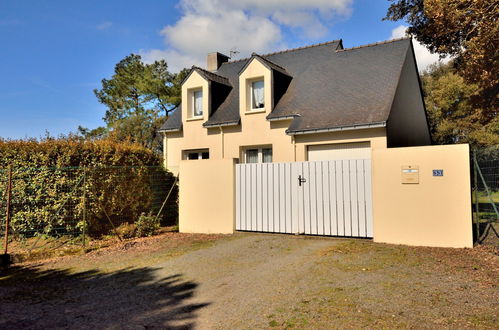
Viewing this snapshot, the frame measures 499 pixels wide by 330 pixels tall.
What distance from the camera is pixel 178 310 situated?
4906 mm

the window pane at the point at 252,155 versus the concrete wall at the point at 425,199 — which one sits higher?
the window pane at the point at 252,155

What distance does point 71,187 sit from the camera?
33.6 ft

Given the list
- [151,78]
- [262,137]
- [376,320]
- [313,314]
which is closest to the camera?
[376,320]

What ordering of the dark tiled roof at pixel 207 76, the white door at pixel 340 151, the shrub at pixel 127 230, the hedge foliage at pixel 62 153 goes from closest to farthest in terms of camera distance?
the hedge foliage at pixel 62 153, the shrub at pixel 127 230, the white door at pixel 340 151, the dark tiled roof at pixel 207 76

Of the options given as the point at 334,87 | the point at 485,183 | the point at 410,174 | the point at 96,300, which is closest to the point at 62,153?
the point at 96,300

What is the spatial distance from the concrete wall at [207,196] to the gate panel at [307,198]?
11.6 inches

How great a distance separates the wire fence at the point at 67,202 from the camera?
975 centimetres

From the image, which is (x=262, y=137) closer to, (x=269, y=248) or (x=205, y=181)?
(x=205, y=181)

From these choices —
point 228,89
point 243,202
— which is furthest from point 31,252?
point 228,89

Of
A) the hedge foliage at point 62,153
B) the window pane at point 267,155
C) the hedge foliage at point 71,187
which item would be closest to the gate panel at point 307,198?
the hedge foliage at point 71,187

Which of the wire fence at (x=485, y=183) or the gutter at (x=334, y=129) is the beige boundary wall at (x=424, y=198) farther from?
the gutter at (x=334, y=129)

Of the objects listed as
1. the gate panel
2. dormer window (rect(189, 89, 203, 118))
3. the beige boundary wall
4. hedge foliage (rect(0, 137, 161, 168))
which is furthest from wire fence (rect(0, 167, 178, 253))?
the beige boundary wall

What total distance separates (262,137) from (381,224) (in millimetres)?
6861

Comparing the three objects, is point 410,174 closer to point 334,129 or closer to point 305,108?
point 334,129
